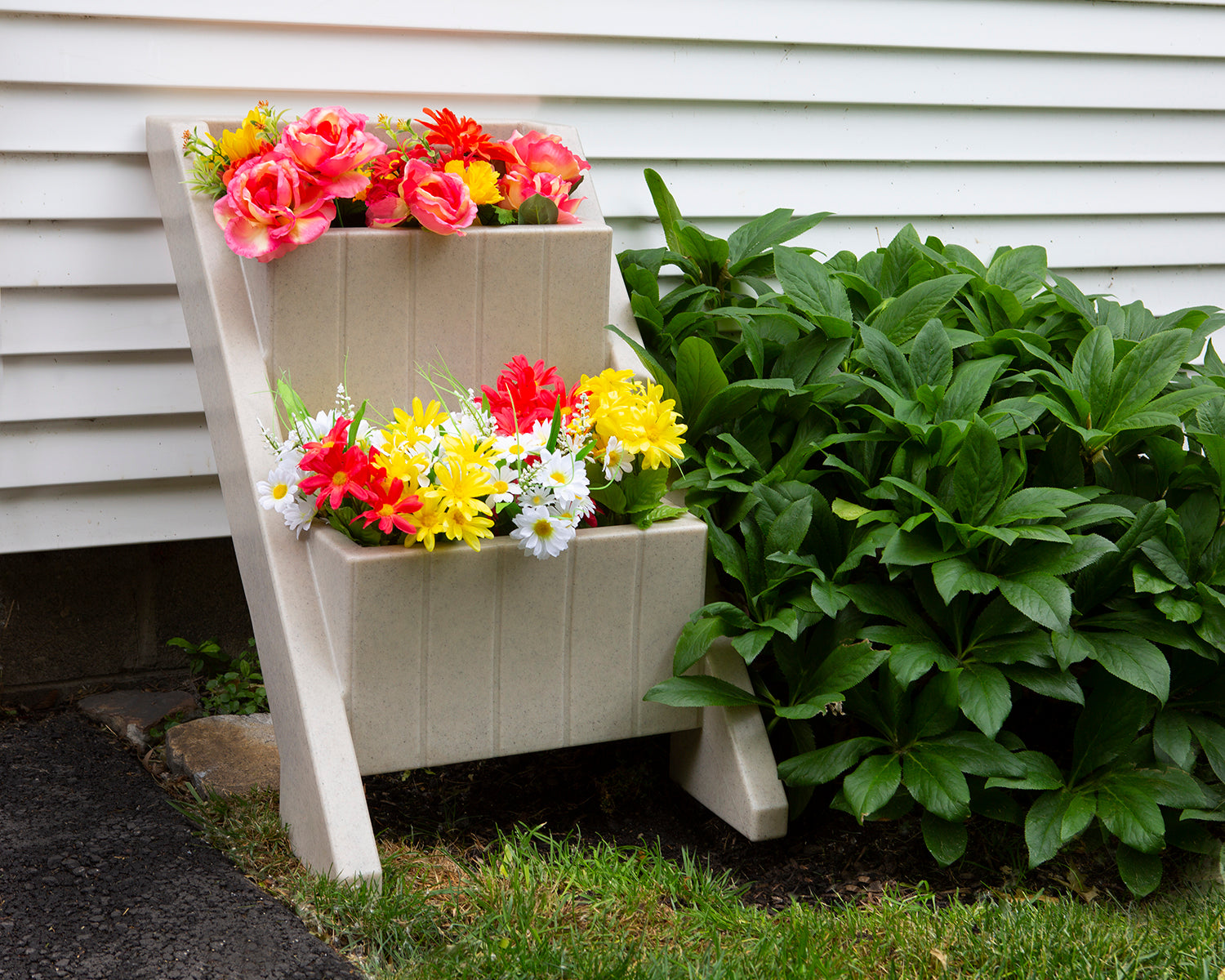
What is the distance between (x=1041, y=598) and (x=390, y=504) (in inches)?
40.2

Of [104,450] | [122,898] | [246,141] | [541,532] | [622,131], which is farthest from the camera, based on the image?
[622,131]

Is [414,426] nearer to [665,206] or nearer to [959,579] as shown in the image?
[959,579]

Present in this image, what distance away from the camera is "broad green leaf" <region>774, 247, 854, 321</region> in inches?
87.7

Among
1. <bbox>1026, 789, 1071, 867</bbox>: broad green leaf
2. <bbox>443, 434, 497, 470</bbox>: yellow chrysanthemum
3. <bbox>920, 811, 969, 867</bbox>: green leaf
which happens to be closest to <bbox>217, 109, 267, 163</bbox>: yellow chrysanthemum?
<bbox>443, 434, 497, 470</bbox>: yellow chrysanthemum

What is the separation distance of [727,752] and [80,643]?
1537mm

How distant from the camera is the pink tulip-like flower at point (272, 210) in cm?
185

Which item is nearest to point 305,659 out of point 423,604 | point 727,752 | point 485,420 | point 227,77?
point 423,604

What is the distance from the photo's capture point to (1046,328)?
238 cm

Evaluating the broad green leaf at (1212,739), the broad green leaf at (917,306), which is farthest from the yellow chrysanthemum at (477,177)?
the broad green leaf at (1212,739)

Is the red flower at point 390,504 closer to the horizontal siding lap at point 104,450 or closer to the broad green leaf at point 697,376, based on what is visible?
the broad green leaf at point 697,376

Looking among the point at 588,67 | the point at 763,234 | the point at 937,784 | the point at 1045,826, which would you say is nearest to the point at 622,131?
the point at 588,67

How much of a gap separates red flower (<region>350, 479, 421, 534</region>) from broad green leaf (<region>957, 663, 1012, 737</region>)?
920mm

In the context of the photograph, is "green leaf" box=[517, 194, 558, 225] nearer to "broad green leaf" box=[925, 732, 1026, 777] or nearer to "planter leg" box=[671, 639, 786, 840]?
"planter leg" box=[671, 639, 786, 840]

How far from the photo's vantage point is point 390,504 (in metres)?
1.67
